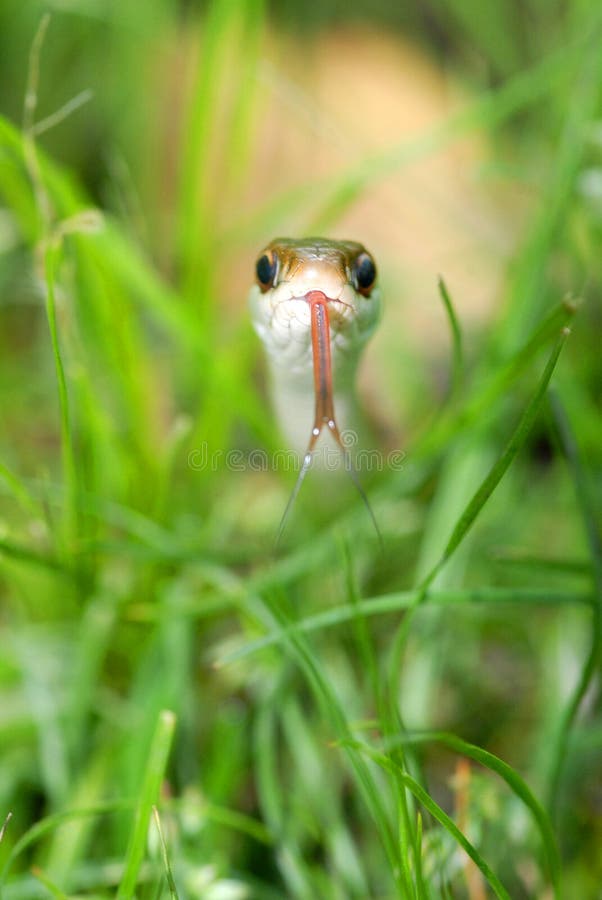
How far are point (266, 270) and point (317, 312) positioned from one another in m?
0.13

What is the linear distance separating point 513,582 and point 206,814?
598mm

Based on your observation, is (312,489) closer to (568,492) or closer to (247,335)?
(247,335)

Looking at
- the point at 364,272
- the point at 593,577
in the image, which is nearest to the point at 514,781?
the point at 593,577

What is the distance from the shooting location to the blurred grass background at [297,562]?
0.92 metres

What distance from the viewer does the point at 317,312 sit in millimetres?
807

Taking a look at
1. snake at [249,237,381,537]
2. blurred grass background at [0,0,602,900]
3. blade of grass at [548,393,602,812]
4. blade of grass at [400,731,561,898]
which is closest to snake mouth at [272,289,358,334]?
snake at [249,237,381,537]

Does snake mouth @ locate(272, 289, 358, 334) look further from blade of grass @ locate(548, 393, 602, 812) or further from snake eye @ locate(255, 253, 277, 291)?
blade of grass @ locate(548, 393, 602, 812)

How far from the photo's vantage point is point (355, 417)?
1357 mm

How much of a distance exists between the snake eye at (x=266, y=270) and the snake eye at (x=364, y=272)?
85 millimetres

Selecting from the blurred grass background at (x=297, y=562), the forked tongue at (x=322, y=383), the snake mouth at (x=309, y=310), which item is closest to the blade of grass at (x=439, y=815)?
the blurred grass background at (x=297, y=562)

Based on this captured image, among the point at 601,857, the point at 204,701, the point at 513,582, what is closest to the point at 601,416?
the point at 513,582

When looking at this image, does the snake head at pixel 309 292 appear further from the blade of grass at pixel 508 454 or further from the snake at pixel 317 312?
the blade of grass at pixel 508 454

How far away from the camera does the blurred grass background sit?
92cm

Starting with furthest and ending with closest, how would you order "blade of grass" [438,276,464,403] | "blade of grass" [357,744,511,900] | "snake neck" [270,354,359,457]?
"snake neck" [270,354,359,457]
"blade of grass" [438,276,464,403]
"blade of grass" [357,744,511,900]
